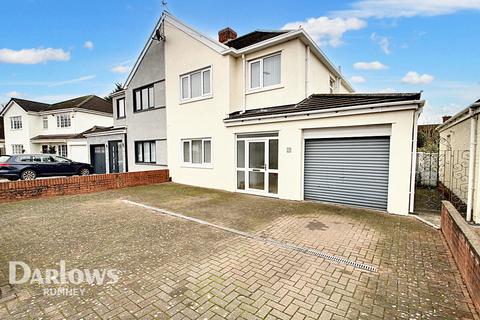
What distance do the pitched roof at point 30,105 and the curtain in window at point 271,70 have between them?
3107 cm

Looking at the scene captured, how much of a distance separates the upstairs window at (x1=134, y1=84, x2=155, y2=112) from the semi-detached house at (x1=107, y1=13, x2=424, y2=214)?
0.22 ft

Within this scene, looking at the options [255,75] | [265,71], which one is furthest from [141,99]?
[265,71]

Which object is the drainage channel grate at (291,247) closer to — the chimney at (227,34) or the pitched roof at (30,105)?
the chimney at (227,34)

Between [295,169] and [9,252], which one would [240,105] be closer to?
[295,169]

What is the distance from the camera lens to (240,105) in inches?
436

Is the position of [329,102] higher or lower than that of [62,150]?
higher

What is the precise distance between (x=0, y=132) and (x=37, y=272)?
1797 inches

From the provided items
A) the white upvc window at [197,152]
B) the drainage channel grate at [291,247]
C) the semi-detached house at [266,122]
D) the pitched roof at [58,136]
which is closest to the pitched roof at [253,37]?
the semi-detached house at [266,122]

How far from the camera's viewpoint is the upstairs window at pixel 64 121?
25531 millimetres

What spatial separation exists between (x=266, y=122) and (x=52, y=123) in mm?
29184

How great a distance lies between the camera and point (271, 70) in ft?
32.9

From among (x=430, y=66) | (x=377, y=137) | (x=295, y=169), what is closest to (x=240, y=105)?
(x=295, y=169)

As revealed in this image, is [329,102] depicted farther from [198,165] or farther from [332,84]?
[198,165]

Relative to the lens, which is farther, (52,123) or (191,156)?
(52,123)
